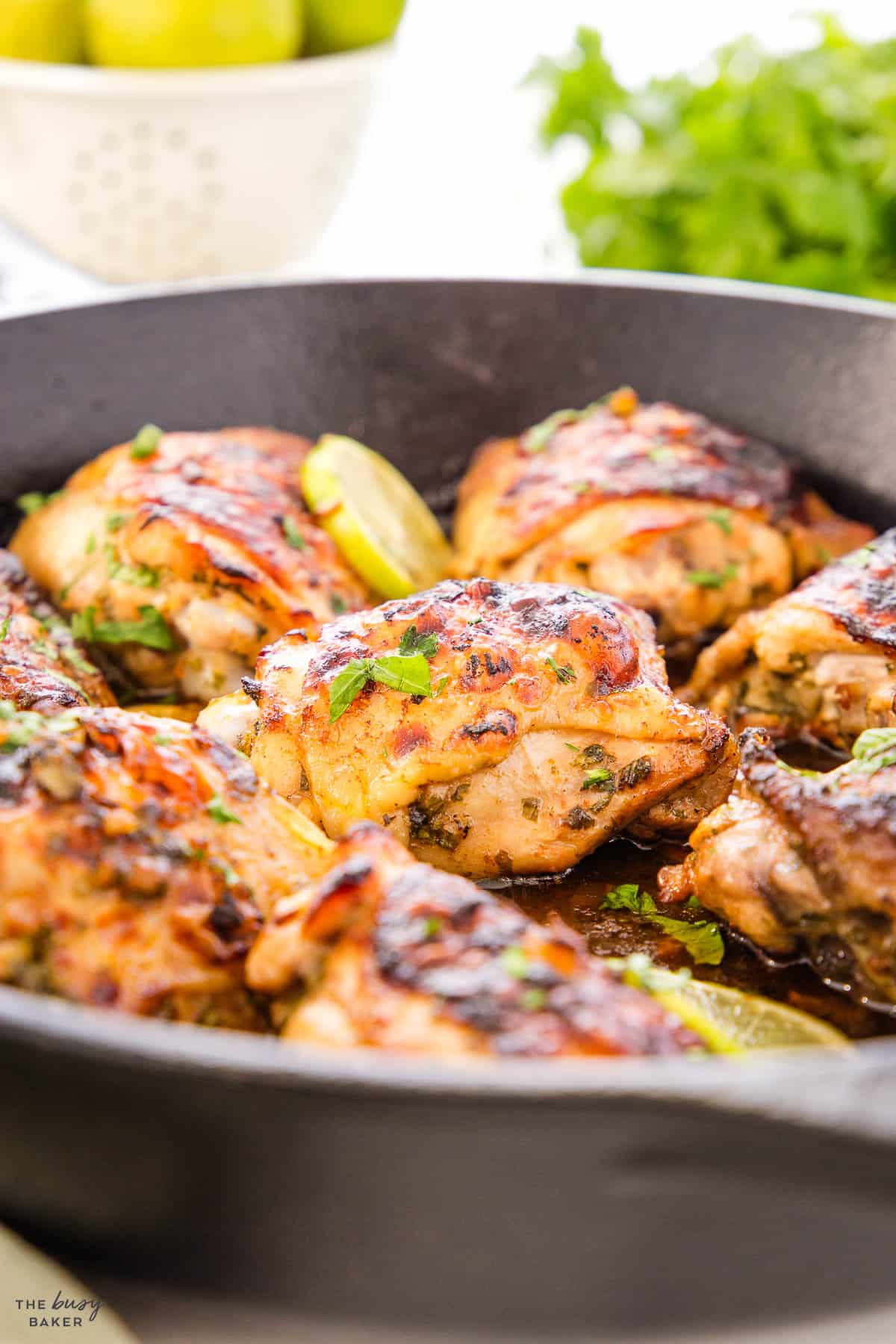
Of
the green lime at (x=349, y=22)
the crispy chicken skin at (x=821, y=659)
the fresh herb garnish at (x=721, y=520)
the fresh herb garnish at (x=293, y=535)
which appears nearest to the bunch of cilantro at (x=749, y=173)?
the green lime at (x=349, y=22)

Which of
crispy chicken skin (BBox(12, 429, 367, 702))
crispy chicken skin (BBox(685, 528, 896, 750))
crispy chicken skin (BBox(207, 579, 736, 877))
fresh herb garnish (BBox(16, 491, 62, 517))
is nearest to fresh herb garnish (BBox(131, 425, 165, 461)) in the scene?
crispy chicken skin (BBox(12, 429, 367, 702))

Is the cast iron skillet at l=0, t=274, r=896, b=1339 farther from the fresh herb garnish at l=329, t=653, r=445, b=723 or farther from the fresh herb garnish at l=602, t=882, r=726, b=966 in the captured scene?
the fresh herb garnish at l=329, t=653, r=445, b=723

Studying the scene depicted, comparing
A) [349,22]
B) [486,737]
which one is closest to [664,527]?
[486,737]

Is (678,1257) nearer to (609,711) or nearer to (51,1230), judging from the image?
(51,1230)

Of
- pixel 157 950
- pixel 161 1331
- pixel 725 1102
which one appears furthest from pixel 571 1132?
pixel 161 1331

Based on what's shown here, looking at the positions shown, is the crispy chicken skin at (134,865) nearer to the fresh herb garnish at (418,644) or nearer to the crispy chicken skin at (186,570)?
the fresh herb garnish at (418,644)

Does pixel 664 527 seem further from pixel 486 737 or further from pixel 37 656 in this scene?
pixel 37 656
